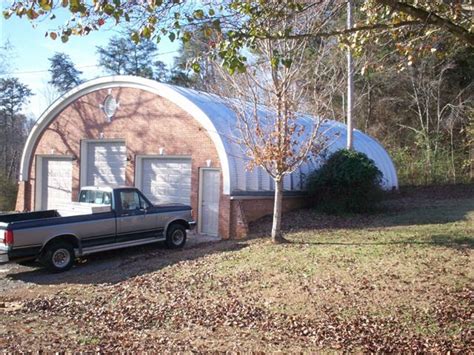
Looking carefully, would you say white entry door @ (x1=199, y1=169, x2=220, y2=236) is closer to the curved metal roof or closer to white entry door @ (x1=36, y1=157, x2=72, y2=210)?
the curved metal roof

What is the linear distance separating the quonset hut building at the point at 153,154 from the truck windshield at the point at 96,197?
372cm

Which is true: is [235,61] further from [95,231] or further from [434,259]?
[95,231]

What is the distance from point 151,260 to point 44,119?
12.3 metres

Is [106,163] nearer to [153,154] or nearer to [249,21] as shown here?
[153,154]

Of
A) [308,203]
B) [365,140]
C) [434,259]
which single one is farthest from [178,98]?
[365,140]

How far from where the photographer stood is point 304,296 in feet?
27.0

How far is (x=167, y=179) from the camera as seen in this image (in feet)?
58.4

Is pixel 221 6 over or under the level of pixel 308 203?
over

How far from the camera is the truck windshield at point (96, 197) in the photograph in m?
13.2

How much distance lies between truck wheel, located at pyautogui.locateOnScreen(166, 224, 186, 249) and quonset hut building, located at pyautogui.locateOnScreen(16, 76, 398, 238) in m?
1.45

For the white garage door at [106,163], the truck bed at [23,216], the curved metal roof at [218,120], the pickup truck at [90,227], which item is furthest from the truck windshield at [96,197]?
the white garage door at [106,163]

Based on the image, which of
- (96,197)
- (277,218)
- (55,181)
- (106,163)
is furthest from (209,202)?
(55,181)

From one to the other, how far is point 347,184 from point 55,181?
42.1ft

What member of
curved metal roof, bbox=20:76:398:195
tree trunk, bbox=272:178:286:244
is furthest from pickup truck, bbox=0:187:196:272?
tree trunk, bbox=272:178:286:244
